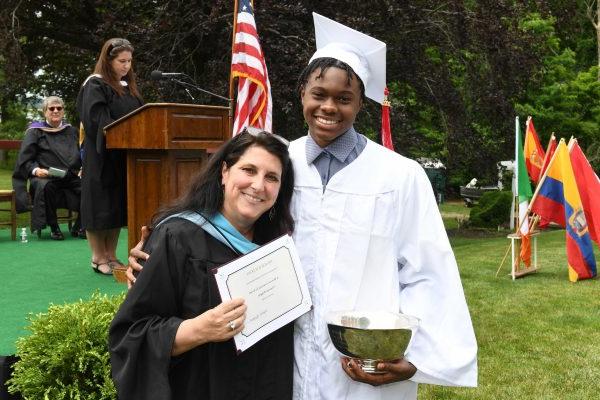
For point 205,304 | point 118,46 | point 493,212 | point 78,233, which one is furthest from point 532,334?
point 493,212

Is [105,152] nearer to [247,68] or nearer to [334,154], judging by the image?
[247,68]

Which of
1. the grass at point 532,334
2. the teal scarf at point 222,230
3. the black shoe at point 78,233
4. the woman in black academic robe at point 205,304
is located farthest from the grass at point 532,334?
the black shoe at point 78,233

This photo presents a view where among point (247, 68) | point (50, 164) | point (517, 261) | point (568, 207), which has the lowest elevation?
point (517, 261)

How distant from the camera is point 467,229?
2158cm

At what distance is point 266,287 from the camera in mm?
2381

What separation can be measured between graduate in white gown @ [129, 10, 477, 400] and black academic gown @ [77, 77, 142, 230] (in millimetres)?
3955

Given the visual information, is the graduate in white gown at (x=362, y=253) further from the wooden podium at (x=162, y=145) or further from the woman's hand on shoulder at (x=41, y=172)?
the woman's hand on shoulder at (x=41, y=172)

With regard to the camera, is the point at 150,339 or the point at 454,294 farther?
the point at 454,294

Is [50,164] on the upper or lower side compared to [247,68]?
lower

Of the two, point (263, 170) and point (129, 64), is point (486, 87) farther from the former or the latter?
point (263, 170)

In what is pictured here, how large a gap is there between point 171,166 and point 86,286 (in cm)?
149

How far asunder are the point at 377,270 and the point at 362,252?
0.08 m

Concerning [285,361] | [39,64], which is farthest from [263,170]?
[39,64]

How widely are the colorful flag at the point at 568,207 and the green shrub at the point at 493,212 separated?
10538 mm
